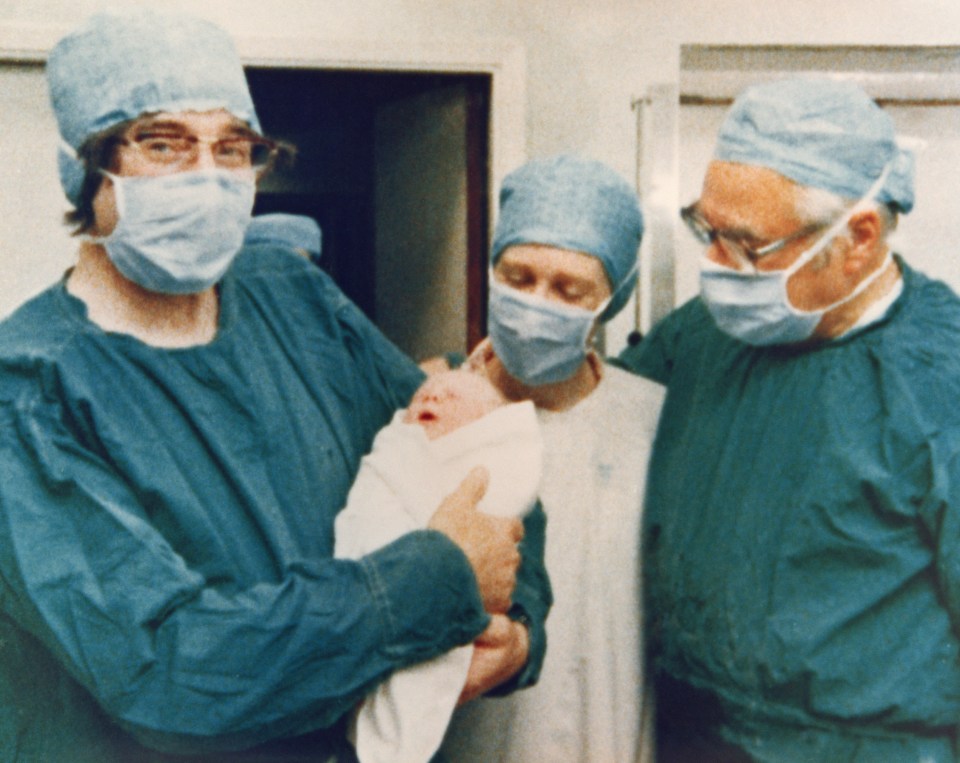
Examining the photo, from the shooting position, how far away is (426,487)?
3.95 ft

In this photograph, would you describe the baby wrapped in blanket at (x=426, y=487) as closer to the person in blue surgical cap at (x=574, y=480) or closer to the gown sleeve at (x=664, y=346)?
the person in blue surgical cap at (x=574, y=480)

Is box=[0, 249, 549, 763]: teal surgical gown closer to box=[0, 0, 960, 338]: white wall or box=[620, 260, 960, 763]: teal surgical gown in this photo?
box=[620, 260, 960, 763]: teal surgical gown

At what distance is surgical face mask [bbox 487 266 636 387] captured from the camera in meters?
1.53

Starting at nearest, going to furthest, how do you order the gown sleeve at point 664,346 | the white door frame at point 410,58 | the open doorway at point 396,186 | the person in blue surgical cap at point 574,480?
the person in blue surgical cap at point 574,480, the gown sleeve at point 664,346, the white door frame at point 410,58, the open doorway at point 396,186

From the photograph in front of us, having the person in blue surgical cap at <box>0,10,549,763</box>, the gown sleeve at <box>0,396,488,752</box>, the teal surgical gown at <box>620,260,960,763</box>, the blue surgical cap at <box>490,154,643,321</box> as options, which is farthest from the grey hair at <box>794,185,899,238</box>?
the gown sleeve at <box>0,396,488,752</box>

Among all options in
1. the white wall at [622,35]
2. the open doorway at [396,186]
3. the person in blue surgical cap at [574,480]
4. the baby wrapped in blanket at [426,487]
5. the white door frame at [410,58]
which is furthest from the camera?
the open doorway at [396,186]

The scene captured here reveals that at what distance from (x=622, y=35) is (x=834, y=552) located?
140cm

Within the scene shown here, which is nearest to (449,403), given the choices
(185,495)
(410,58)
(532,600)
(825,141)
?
(532,600)

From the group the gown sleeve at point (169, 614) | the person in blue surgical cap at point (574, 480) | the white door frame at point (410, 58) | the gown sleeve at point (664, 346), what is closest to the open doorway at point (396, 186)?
the white door frame at point (410, 58)

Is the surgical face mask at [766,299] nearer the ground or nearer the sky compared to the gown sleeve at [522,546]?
nearer the sky

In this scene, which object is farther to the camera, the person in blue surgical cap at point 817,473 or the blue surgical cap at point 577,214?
the blue surgical cap at point 577,214

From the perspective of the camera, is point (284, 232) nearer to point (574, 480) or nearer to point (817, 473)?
point (574, 480)

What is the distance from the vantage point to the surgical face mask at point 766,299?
1.28 m

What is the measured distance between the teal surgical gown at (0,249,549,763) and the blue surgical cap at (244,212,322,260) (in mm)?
1146
